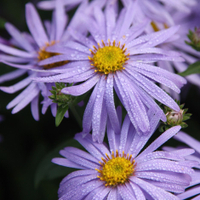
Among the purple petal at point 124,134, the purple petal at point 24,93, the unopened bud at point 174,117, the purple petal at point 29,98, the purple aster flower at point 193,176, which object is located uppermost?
the purple petal at point 24,93

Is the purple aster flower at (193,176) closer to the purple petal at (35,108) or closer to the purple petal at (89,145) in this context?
the purple petal at (89,145)

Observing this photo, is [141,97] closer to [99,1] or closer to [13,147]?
[99,1]

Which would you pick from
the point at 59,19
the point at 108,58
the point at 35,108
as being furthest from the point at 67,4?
the point at 35,108

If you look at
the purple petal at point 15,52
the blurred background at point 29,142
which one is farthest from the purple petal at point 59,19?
the blurred background at point 29,142

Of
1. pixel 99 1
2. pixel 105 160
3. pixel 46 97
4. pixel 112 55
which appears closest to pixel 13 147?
pixel 46 97

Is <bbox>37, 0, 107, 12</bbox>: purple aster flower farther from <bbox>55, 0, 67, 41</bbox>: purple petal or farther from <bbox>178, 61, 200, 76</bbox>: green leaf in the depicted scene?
<bbox>178, 61, 200, 76</bbox>: green leaf

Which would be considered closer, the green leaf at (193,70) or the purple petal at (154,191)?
the purple petal at (154,191)

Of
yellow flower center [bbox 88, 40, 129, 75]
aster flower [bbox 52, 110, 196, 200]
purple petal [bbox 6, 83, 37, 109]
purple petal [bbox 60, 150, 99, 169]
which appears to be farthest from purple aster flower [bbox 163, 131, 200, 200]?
purple petal [bbox 6, 83, 37, 109]
